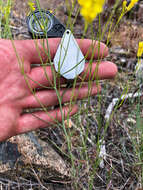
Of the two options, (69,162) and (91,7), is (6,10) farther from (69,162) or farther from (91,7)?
(69,162)

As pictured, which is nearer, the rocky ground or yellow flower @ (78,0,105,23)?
yellow flower @ (78,0,105,23)

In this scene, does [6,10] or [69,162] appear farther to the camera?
[69,162]

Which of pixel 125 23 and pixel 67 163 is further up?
pixel 125 23

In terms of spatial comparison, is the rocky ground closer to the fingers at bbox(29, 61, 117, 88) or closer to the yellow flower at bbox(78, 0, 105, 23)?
the fingers at bbox(29, 61, 117, 88)

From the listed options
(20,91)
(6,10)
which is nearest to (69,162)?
(20,91)

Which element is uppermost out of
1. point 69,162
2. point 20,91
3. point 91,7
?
point 91,7

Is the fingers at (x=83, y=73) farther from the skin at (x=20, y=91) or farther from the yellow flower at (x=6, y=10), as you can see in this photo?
the yellow flower at (x=6, y=10)

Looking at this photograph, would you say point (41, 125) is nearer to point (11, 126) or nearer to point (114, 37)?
point (11, 126)

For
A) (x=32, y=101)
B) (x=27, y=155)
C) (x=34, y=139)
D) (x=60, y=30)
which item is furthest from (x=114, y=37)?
(x=27, y=155)

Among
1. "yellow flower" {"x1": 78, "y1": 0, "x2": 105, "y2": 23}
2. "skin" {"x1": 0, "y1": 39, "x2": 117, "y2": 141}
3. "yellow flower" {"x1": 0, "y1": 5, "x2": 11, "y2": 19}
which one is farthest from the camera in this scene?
"skin" {"x1": 0, "y1": 39, "x2": 117, "y2": 141}

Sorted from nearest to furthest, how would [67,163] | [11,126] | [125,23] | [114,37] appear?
[11,126], [67,163], [114,37], [125,23]

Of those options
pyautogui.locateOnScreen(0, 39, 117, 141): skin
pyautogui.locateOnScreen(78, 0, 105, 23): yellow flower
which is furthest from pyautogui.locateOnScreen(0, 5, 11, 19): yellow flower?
pyautogui.locateOnScreen(78, 0, 105, 23): yellow flower
